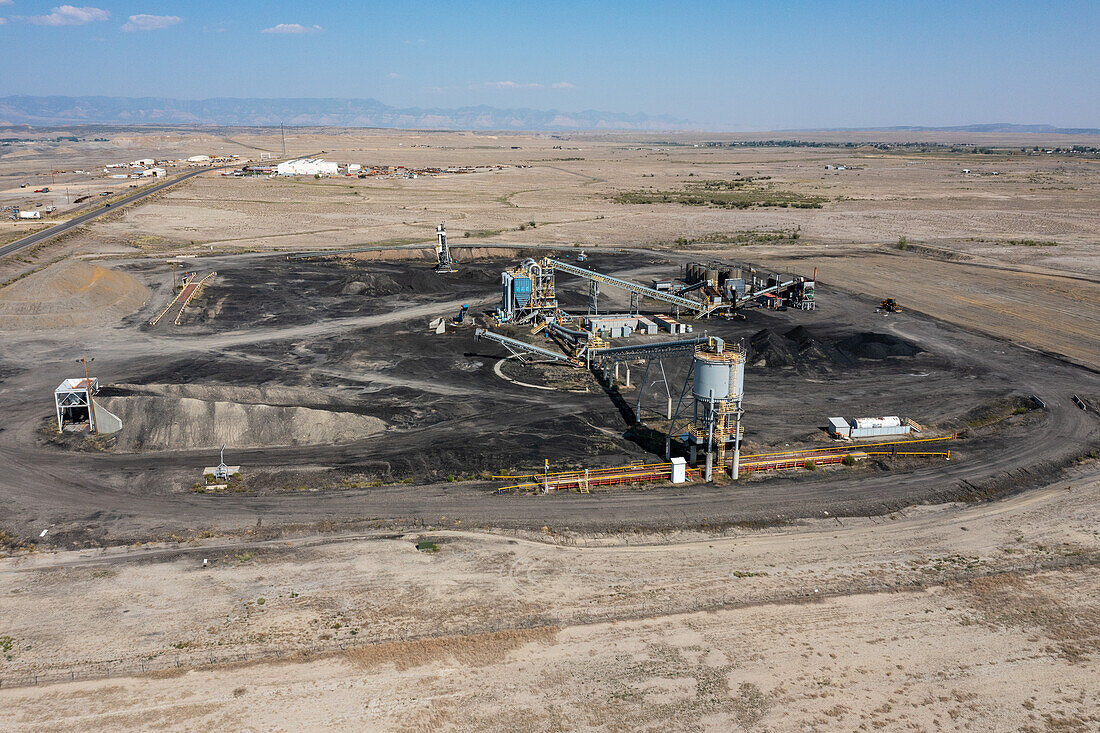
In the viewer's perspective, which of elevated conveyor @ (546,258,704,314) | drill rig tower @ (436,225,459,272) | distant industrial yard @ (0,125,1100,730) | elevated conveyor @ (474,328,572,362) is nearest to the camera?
distant industrial yard @ (0,125,1100,730)

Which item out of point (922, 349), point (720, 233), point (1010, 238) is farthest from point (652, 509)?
point (1010, 238)

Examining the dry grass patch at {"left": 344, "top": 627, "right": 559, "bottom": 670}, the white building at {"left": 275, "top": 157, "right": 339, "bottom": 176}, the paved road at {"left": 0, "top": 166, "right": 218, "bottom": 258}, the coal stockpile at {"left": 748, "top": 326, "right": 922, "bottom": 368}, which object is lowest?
the dry grass patch at {"left": 344, "top": 627, "right": 559, "bottom": 670}

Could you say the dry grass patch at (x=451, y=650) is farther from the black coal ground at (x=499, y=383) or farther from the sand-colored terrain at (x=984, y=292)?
the sand-colored terrain at (x=984, y=292)

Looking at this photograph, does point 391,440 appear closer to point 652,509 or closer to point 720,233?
point 652,509

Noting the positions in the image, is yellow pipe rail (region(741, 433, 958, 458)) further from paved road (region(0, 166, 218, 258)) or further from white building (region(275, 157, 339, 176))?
white building (region(275, 157, 339, 176))

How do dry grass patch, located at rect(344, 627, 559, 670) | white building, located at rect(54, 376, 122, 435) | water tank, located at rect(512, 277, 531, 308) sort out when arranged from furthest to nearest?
water tank, located at rect(512, 277, 531, 308) → white building, located at rect(54, 376, 122, 435) → dry grass patch, located at rect(344, 627, 559, 670)

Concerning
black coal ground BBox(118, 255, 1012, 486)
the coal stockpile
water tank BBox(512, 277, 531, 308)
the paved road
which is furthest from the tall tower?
the paved road

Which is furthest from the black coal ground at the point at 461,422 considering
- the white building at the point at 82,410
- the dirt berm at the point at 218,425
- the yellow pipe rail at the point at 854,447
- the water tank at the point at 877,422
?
the water tank at the point at 877,422
